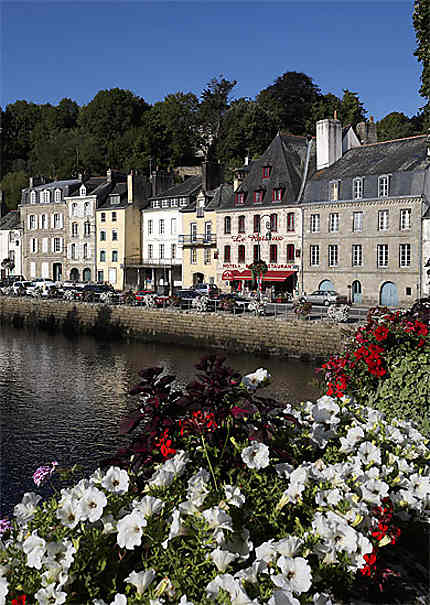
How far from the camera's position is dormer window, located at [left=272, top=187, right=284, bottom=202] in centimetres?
4056

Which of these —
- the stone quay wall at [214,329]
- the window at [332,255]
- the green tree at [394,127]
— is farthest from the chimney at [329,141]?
the green tree at [394,127]

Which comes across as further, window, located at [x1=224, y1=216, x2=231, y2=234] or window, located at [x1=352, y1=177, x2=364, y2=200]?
window, located at [x1=224, y1=216, x2=231, y2=234]

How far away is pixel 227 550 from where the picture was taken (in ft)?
11.0

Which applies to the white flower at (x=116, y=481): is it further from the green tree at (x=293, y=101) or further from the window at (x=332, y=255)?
the green tree at (x=293, y=101)

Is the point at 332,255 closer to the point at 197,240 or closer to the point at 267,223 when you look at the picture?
the point at 267,223

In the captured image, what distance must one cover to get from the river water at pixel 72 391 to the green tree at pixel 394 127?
4037 cm

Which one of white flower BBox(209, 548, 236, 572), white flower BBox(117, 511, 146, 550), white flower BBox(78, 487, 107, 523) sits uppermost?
white flower BBox(78, 487, 107, 523)

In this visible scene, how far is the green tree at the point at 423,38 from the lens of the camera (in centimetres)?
1789

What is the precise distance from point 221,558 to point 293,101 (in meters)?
66.6

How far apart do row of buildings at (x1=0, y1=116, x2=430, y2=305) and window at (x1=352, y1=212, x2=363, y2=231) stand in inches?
5.2

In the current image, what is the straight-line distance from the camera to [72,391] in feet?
64.2

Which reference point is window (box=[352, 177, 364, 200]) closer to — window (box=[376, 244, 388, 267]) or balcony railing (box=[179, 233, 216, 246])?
window (box=[376, 244, 388, 267])

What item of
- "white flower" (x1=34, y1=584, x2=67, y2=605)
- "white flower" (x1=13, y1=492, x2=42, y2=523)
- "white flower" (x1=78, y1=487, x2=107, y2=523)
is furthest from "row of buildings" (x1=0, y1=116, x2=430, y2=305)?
"white flower" (x1=34, y1=584, x2=67, y2=605)

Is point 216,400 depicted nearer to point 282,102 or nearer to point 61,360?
point 61,360
